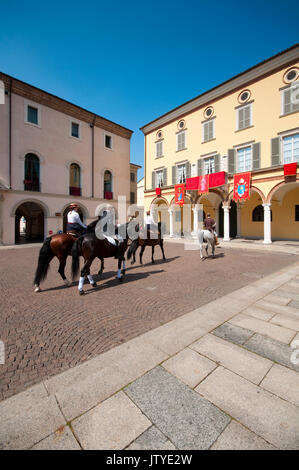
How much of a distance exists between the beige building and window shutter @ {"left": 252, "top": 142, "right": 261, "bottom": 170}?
14723 mm

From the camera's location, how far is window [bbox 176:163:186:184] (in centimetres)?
2148

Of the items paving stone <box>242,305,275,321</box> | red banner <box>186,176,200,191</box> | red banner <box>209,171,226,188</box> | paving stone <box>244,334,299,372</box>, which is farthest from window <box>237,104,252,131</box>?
paving stone <box>244,334,299,372</box>

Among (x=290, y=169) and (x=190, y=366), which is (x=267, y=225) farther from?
(x=190, y=366)

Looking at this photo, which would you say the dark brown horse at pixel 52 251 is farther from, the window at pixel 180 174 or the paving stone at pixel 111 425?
the window at pixel 180 174

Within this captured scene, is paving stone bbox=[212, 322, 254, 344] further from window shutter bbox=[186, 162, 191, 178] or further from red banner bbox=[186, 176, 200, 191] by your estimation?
window shutter bbox=[186, 162, 191, 178]

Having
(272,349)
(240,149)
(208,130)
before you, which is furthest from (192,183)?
(272,349)

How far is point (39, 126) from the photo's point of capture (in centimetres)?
1788

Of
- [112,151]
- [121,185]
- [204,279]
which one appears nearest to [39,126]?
[112,151]

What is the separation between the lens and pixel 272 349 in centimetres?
269

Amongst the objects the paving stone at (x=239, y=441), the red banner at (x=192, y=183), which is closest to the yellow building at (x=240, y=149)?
the red banner at (x=192, y=183)

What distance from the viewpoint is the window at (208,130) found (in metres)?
19.1

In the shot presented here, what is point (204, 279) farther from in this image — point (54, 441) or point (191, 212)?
point (191, 212)

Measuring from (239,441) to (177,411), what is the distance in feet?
1.67
